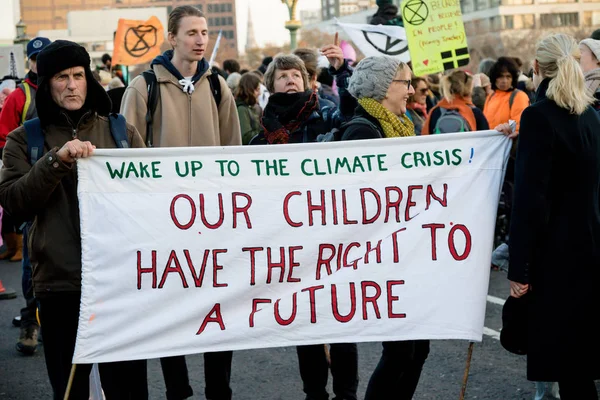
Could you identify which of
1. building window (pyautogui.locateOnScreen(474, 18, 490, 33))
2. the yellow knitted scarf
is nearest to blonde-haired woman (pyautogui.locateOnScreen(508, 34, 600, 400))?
the yellow knitted scarf

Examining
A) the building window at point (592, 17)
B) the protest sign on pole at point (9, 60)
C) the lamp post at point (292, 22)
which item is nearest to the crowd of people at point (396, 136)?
the protest sign on pole at point (9, 60)

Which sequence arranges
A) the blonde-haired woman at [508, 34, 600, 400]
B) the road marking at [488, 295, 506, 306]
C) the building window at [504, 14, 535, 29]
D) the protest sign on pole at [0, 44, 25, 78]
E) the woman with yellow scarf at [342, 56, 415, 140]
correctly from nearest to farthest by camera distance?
the blonde-haired woman at [508, 34, 600, 400] → the woman with yellow scarf at [342, 56, 415, 140] → the road marking at [488, 295, 506, 306] → the protest sign on pole at [0, 44, 25, 78] → the building window at [504, 14, 535, 29]

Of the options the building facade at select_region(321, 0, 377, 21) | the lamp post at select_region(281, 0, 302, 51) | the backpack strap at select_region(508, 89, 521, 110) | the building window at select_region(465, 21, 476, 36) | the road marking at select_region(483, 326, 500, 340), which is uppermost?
the building facade at select_region(321, 0, 377, 21)

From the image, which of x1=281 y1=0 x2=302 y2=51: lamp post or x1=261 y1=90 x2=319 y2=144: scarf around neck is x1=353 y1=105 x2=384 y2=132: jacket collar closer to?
x1=261 y1=90 x2=319 y2=144: scarf around neck

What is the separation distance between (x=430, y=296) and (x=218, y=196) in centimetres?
106

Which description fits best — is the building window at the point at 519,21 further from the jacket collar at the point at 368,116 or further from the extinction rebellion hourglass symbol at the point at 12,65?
the jacket collar at the point at 368,116

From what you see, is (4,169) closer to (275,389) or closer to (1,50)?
(275,389)

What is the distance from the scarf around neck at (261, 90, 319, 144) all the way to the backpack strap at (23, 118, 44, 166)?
1509 mm

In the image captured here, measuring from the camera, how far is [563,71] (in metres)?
4.22

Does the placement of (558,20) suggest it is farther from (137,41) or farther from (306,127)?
(306,127)

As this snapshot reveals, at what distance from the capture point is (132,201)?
14.6 ft

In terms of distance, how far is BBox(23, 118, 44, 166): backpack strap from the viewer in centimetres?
430

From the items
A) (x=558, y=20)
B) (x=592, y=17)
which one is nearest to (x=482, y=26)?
(x=558, y=20)

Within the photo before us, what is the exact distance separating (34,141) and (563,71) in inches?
88.4
